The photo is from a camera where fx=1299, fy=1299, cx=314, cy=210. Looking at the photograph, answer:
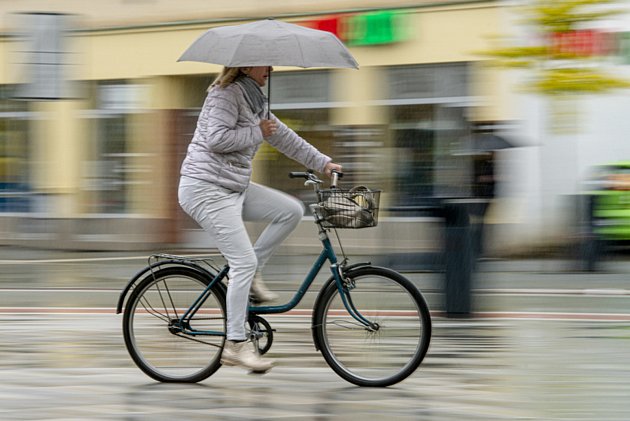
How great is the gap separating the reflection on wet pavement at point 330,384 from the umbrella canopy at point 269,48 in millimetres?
1716

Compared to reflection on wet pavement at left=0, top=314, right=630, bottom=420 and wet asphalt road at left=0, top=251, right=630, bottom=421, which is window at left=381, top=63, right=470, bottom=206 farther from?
reflection on wet pavement at left=0, top=314, right=630, bottom=420

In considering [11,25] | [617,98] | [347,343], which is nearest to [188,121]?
[11,25]

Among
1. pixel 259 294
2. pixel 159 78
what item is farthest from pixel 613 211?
pixel 259 294

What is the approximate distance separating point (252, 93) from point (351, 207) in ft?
2.75

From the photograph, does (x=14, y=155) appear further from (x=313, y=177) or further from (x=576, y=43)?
(x=313, y=177)

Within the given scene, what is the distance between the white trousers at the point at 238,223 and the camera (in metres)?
6.86

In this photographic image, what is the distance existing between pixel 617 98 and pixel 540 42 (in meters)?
2.66

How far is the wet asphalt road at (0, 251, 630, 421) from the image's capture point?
6258 mm

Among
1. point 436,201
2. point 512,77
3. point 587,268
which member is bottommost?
point 587,268

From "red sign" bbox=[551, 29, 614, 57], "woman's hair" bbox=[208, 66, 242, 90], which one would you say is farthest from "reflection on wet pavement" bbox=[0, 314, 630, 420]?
"red sign" bbox=[551, 29, 614, 57]

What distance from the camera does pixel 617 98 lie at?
17.8 m

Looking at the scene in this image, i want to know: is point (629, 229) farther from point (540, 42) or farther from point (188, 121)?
point (188, 121)

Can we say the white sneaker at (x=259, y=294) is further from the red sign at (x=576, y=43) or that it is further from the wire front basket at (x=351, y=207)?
the red sign at (x=576, y=43)

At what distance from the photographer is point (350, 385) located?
22.8ft
